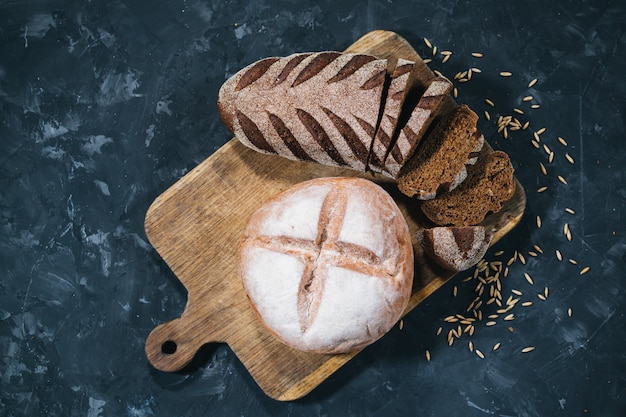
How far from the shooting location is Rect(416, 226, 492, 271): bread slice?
3.25m

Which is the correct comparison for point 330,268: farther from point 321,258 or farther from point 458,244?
point 458,244

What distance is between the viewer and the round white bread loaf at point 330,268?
10.1 feet

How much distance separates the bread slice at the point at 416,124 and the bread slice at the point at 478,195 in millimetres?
346

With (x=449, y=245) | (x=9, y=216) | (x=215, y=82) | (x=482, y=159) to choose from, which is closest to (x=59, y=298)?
(x=9, y=216)

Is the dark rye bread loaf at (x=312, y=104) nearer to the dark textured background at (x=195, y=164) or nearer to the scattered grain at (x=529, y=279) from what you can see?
the dark textured background at (x=195, y=164)

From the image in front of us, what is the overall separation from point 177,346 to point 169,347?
7cm

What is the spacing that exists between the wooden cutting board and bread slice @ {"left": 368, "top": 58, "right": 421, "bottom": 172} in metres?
0.30

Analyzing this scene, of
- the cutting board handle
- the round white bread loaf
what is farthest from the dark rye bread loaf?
the cutting board handle

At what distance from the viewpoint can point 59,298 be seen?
3713 mm

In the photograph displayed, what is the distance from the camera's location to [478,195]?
3.41 m

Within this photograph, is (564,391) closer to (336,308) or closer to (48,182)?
(336,308)

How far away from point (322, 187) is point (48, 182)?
5.48 ft

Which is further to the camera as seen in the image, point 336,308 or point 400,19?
point 400,19

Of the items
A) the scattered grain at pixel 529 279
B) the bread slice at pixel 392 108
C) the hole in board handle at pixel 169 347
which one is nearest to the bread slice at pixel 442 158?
the bread slice at pixel 392 108
